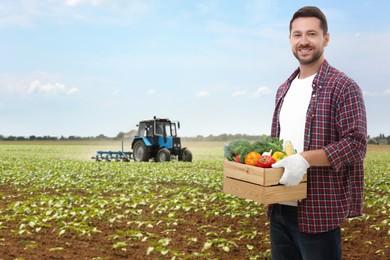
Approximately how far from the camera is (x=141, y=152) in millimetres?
25578

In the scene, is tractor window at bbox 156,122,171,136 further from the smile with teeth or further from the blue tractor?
the smile with teeth

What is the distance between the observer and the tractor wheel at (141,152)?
82.1 feet

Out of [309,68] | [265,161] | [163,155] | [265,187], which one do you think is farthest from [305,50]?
[163,155]

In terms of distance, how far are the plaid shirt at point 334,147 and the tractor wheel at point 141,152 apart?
871 inches

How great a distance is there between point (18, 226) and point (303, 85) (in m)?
6.58

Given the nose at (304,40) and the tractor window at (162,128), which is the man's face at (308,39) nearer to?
the nose at (304,40)

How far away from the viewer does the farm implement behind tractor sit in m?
24.7

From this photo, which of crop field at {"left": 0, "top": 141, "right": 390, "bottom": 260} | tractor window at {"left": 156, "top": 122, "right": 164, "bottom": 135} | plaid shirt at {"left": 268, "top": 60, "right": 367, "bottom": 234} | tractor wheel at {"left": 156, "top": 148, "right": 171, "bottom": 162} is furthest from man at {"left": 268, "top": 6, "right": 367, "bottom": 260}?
tractor window at {"left": 156, "top": 122, "right": 164, "bottom": 135}

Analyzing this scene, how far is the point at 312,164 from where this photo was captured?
2900 millimetres

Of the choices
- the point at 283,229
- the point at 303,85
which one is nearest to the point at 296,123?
the point at 303,85

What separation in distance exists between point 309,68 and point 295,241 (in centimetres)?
130

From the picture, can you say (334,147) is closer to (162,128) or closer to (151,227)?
(151,227)

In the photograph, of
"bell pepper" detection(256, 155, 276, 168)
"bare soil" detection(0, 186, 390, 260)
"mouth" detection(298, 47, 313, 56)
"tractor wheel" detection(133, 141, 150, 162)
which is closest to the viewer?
"bell pepper" detection(256, 155, 276, 168)

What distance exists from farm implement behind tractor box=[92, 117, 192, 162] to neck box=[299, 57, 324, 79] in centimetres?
2094
